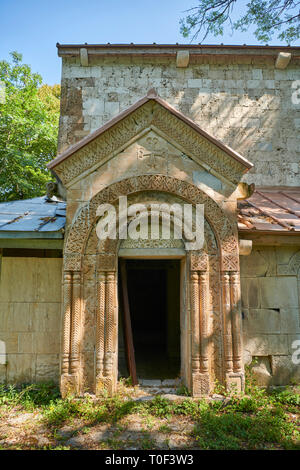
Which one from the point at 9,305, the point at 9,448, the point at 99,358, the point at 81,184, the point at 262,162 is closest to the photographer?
the point at 9,448

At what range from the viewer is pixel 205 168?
4.94 metres

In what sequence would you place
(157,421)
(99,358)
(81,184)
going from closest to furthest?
(157,421)
(99,358)
(81,184)

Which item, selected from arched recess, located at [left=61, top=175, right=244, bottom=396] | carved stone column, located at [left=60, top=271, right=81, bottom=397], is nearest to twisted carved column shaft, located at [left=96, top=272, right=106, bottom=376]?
arched recess, located at [left=61, top=175, right=244, bottom=396]

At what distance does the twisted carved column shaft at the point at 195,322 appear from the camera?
4512 millimetres

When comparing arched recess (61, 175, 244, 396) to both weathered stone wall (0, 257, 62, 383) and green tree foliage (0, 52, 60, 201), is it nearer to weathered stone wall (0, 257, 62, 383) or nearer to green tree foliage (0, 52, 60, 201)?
weathered stone wall (0, 257, 62, 383)

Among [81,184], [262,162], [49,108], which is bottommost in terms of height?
[81,184]

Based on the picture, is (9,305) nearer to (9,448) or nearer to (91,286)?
(91,286)

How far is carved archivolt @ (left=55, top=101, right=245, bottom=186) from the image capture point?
4.87 m

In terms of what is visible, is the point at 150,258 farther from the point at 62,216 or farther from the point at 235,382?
the point at 235,382

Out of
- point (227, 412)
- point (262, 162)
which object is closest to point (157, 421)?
point (227, 412)

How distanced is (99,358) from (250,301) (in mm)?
2623

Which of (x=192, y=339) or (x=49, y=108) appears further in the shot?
(x=49, y=108)

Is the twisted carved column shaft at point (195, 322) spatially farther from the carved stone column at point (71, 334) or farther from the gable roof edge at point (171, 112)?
the gable roof edge at point (171, 112)

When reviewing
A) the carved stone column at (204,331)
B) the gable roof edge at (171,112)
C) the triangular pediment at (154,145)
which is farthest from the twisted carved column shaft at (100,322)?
the gable roof edge at (171,112)
